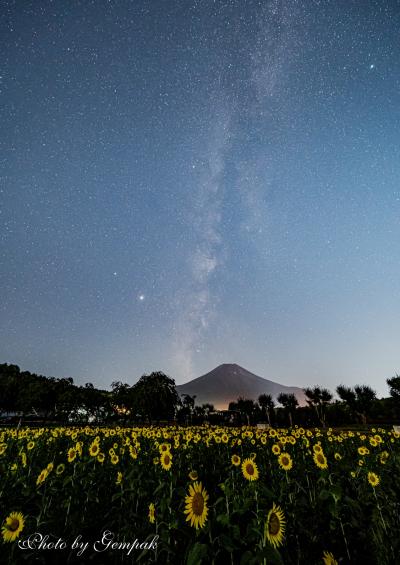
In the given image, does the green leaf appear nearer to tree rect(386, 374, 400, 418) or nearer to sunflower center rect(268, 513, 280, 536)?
sunflower center rect(268, 513, 280, 536)

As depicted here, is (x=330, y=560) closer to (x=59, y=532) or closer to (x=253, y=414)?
(x=59, y=532)

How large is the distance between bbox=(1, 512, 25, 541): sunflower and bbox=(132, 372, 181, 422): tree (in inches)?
1582

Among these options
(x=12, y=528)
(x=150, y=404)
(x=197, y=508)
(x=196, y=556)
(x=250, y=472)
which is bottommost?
(x=12, y=528)

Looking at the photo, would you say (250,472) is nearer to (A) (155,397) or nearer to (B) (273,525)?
(B) (273,525)

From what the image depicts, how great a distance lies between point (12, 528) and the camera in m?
3.43

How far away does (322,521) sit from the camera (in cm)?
440

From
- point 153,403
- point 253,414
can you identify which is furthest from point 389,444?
point 253,414

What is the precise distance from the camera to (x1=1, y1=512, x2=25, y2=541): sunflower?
3350mm

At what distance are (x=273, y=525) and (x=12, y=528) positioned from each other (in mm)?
3082

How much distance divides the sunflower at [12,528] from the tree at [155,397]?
40193 millimetres

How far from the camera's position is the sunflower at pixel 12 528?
11.0ft

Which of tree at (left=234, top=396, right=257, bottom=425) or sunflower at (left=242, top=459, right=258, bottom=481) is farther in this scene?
tree at (left=234, top=396, right=257, bottom=425)

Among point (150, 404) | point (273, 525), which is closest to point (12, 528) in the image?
point (273, 525)

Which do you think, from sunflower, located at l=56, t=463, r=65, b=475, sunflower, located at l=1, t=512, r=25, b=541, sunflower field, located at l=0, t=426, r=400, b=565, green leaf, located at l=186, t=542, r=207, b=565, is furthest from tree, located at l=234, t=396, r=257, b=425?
green leaf, located at l=186, t=542, r=207, b=565
